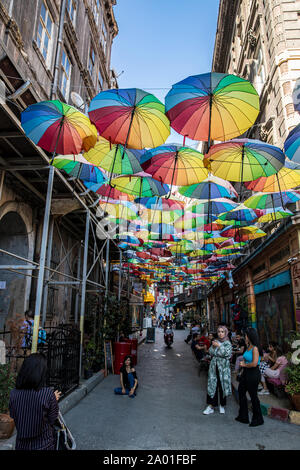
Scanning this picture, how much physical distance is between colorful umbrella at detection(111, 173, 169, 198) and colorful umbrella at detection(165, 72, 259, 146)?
8.67 ft

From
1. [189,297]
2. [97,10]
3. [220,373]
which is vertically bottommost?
[220,373]

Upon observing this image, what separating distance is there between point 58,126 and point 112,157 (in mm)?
1379

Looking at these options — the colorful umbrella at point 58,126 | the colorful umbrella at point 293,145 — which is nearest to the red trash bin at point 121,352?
the colorful umbrella at point 58,126

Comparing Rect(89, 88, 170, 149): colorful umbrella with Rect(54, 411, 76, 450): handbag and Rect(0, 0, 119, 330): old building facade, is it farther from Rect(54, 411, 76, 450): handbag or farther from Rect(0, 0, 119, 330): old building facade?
Rect(54, 411, 76, 450): handbag

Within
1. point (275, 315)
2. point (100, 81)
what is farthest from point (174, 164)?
point (100, 81)

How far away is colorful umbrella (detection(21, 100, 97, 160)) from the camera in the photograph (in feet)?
18.2

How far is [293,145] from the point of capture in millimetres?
5914

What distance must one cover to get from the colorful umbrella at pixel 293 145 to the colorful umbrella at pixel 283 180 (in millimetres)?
1170

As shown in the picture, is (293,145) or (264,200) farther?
(264,200)

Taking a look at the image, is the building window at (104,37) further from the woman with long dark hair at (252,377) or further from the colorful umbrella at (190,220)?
the woman with long dark hair at (252,377)

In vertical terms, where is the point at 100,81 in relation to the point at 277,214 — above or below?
above

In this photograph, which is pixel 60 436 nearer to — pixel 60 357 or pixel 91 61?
pixel 60 357
